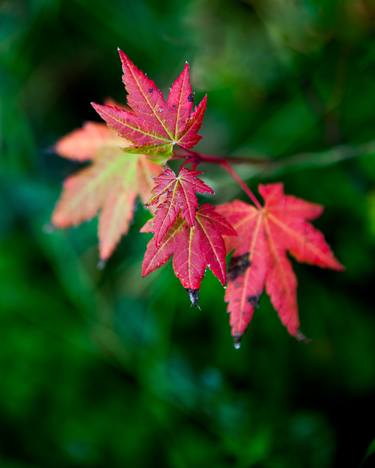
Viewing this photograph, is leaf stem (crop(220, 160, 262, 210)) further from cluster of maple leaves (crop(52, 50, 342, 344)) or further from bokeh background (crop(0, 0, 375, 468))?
bokeh background (crop(0, 0, 375, 468))

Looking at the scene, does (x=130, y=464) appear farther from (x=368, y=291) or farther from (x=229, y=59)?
(x=229, y=59)

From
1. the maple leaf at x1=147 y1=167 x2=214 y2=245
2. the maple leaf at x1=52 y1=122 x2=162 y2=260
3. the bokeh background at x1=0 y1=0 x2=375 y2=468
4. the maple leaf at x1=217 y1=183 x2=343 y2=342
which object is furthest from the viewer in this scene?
the bokeh background at x1=0 y1=0 x2=375 y2=468

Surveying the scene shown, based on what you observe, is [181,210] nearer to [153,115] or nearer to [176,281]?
[153,115]

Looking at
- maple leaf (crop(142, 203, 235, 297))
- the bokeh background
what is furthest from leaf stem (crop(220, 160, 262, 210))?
the bokeh background

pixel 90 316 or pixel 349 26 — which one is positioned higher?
pixel 349 26

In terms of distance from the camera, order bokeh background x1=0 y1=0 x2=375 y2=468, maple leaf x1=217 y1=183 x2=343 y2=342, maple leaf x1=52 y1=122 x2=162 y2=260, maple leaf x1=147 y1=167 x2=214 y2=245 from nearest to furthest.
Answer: maple leaf x1=147 y1=167 x2=214 y2=245 → maple leaf x1=217 y1=183 x2=343 y2=342 → maple leaf x1=52 y1=122 x2=162 y2=260 → bokeh background x1=0 y1=0 x2=375 y2=468

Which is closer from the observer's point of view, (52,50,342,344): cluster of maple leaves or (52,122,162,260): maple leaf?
(52,50,342,344): cluster of maple leaves

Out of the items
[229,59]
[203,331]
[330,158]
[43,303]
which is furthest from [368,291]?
[43,303]
